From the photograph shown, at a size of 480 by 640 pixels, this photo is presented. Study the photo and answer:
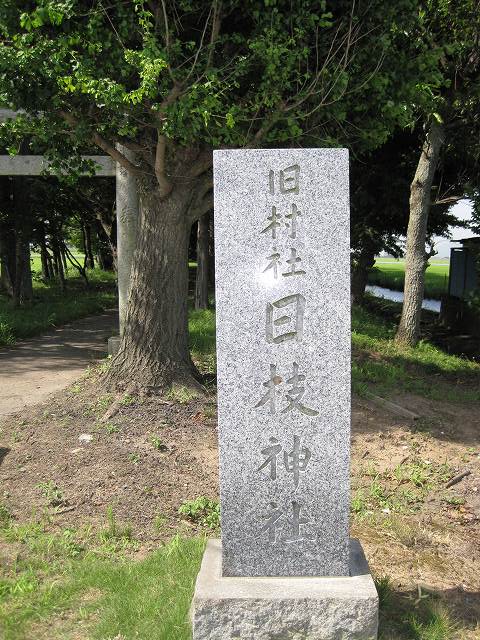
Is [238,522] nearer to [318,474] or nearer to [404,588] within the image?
[318,474]

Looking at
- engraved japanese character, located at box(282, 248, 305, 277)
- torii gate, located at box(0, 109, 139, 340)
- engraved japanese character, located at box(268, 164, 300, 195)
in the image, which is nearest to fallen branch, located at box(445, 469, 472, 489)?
engraved japanese character, located at box(282, 248, 305, 277)

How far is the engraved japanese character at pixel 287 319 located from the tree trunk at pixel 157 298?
420 centimetres

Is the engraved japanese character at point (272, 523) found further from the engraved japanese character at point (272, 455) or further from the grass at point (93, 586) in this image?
the grass at point (93, 586)

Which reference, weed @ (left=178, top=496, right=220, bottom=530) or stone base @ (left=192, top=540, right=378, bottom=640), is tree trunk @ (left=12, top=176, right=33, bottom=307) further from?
stone base @ (left=192, top=540, right=378, bottom=640)

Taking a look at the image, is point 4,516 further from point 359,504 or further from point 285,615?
point 359,504

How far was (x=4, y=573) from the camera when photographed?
12.4 ft

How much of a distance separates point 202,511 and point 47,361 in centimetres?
600

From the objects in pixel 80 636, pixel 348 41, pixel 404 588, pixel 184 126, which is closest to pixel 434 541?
pixel 404 588

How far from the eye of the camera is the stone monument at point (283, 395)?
2.92 metres

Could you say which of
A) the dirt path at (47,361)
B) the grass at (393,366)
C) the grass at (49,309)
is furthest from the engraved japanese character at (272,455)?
the grass at (49,309)

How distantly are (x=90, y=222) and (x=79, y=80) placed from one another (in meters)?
18.2

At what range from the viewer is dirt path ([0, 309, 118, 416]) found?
7.88 meters

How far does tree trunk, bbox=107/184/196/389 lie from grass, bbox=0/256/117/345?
5192mm

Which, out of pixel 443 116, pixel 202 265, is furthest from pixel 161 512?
pixel 202 265
